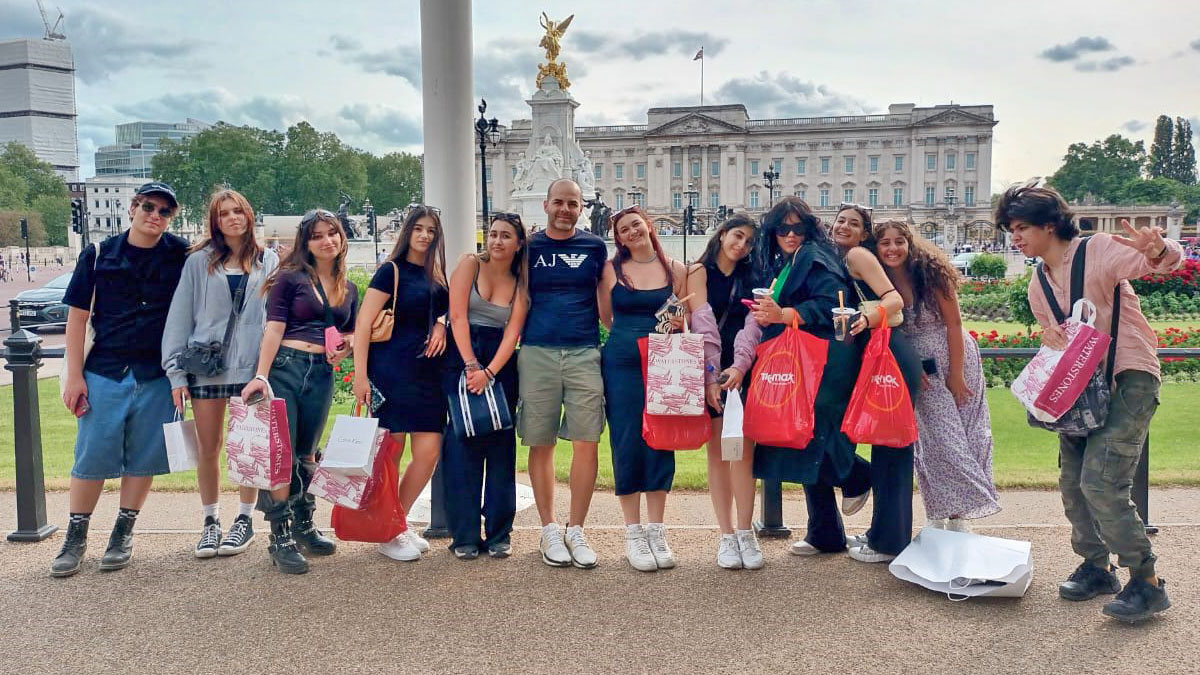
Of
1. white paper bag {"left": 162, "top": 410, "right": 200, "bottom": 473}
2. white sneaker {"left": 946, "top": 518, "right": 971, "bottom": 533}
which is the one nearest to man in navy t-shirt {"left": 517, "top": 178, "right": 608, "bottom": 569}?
white paper bag {"left": 162, "top": 410, "right": 200, "bottom": 473}

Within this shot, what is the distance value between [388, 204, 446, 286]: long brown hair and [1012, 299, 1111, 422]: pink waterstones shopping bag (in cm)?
266

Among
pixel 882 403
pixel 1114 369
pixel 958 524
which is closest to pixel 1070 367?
pixel 1114 369

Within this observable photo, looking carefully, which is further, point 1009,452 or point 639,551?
point 1009,452

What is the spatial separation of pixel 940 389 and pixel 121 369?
3.82 meters

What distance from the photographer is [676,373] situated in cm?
422

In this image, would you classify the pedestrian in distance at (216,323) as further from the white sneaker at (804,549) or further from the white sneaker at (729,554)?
the white sneaker at (804,549)

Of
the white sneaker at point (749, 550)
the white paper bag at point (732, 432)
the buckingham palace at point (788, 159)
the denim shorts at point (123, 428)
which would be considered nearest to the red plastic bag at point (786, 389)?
the white paper bag at point (732, 432)

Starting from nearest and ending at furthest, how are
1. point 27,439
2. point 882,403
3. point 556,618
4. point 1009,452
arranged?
point 556,618 → point 882,403 → point 27,439 → point 1009,452

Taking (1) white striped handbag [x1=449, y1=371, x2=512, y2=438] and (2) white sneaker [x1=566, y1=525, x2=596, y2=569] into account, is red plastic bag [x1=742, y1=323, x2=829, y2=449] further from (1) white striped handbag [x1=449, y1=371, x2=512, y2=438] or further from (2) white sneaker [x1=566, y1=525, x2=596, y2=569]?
(1) white striped handbag [x1=449, y1=371, x2=512, y2=438]

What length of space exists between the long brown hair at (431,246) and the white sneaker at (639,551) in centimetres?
149

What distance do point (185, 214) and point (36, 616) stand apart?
3450 inches

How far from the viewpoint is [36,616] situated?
3.86 meters

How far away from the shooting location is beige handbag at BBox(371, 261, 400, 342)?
4.37m

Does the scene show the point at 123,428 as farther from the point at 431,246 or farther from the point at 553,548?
the point at 553,548
